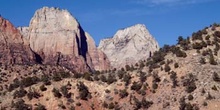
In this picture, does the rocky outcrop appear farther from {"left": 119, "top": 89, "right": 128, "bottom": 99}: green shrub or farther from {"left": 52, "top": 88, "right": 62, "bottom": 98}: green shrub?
{"left": 119, "top": 89, "right": 128, "bottom": 99}: green shrub

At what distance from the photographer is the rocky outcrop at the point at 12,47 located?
565 ft

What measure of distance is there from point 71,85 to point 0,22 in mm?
101320

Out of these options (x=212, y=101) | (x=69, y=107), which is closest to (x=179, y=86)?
(x=212, y=101)

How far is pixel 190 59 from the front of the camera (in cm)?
9000

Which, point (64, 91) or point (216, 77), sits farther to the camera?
point (64, 91)

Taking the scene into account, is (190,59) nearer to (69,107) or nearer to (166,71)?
(166,71)

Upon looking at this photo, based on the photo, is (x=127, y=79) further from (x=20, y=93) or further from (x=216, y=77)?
(x=20, y=93)

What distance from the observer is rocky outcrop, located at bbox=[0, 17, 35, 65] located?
565 ft

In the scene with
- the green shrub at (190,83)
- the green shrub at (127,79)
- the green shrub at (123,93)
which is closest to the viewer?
the green shrub at (190,83)

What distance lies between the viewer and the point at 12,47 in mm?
180125

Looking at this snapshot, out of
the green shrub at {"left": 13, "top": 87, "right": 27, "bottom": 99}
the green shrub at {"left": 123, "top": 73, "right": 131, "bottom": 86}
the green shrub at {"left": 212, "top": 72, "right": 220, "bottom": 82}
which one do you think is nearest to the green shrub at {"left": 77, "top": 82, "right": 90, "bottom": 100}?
the green shrub at {"left": 123, "top": 73, "right": 131, "bottom": 86}

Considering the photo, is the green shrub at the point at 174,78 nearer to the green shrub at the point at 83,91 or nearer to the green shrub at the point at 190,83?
the green shrub at the point at 190,83

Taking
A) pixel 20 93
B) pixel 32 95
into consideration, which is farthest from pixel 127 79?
pixel 20 93

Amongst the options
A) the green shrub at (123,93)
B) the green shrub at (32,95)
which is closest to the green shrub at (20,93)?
the green shrub at (32,95)
